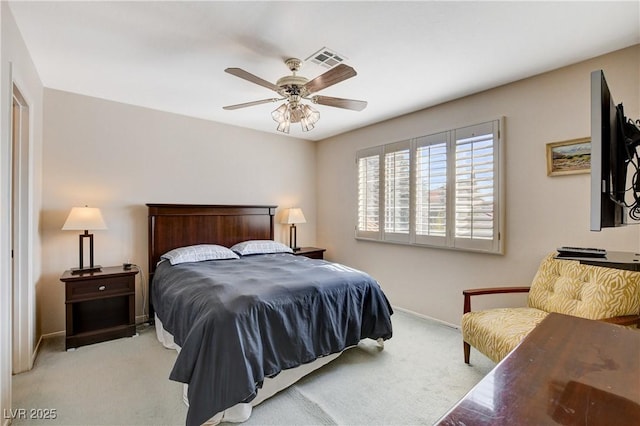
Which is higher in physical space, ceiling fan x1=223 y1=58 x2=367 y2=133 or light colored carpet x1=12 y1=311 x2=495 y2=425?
ceiling fan x1=223 y1=58 x2=367 y2=133

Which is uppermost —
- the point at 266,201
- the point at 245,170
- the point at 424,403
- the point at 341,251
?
the point at 245,170

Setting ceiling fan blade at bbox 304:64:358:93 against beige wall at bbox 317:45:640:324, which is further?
beige wall at bbox 317:45:640:324

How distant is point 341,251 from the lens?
16.2 ft

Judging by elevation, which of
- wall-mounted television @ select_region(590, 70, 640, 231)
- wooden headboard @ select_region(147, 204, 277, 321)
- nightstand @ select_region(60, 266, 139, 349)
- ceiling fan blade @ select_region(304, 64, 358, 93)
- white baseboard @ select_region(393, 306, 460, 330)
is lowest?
white baseboard @ select_region(393, 306, 460, 330)

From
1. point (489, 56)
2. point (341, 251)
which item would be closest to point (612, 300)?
point (489, 56)

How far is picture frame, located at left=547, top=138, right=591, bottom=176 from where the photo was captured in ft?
8.25

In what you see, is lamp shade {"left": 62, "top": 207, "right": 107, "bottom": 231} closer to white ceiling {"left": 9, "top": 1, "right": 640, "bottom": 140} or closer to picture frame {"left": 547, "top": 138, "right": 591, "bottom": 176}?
white ceiling {"left": 9, "top": 1, "right": 640, "bottom": 140}

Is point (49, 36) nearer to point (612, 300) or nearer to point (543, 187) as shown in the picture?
point (543, 187)

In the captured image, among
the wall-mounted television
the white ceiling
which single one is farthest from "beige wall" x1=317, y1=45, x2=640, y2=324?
the wall-mounted television

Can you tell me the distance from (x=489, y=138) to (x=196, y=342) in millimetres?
3177

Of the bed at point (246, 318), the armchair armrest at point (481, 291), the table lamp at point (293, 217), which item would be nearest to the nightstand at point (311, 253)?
the table lamp at point (293, 217)

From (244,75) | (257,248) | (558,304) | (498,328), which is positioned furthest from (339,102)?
(558,304)

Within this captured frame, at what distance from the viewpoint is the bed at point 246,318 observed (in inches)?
71.2

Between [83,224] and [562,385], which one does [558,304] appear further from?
[83,224]
